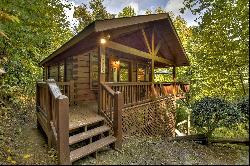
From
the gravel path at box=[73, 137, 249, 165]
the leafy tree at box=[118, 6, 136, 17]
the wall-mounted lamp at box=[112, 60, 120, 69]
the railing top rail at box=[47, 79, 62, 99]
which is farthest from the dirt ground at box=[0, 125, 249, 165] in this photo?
the leafy tree at box=[118, 6, 136, 17]

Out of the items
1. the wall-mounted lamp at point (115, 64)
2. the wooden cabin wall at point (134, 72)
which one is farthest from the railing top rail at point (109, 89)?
the wooden cabin wall at point (134, 72)

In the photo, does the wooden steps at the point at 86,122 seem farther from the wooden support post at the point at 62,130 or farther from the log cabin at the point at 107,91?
the wooden support post at the point at 62,130

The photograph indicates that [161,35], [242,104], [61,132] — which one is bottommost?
[61,132]

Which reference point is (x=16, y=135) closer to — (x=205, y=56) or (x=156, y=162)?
(x=156, y=162)

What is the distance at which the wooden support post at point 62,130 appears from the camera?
180 inches

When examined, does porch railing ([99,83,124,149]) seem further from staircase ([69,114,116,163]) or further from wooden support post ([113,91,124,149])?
staircase ([69,114,116,163])

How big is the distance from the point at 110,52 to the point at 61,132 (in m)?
7.81

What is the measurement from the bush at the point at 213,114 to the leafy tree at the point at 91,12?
1006 inches

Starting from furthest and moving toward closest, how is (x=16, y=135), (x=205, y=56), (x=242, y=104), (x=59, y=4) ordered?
1. (x=59, y=4)
2. (x=16, y=135)
3. (x=205, y=56)
4. (x=242, y=104)

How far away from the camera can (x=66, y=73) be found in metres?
12.6

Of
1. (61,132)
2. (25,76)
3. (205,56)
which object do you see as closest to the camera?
(61,132)

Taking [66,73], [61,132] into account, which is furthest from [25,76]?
[61,132]

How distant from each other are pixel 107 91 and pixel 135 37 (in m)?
5.65

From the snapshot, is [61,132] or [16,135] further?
[16,135]
